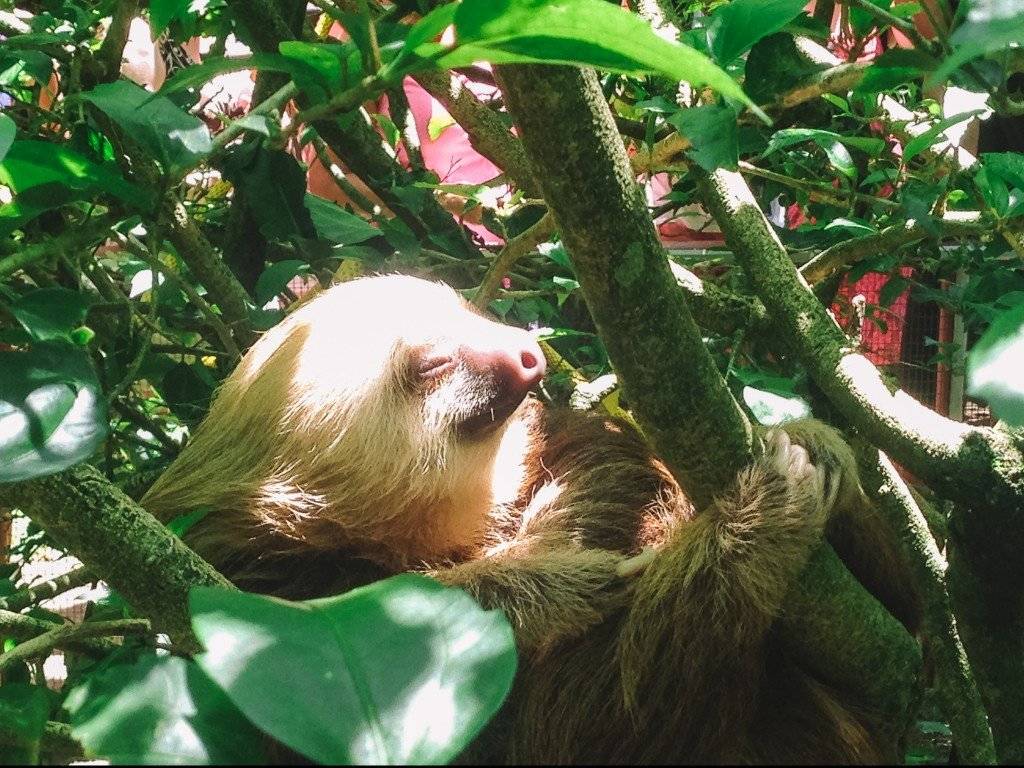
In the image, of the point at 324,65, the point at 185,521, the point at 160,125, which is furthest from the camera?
the point at 185,521

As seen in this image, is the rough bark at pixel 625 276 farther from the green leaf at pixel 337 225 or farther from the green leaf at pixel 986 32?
the green leaf at pixel 337 225

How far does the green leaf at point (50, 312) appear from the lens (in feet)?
3.71

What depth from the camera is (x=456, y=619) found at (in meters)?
0.57

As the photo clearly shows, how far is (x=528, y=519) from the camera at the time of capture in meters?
1.87

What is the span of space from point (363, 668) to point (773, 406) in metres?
1.09

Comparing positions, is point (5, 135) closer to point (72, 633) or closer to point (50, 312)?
point (50, 312)

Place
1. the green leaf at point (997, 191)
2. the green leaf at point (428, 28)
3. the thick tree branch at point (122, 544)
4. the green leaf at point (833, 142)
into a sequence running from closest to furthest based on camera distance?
the green leaf at point (428, 28) → the thick tree branch at point (122, 544) → the green leaf at point (997, 191) → the green leaf at point (833, 142)

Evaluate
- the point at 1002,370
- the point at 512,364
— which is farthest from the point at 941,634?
the point at 1002,370

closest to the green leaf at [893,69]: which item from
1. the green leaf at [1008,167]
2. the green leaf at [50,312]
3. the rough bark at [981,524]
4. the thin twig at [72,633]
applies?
the green leaf at [1008,167]

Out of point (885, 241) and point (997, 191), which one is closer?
point (997, 191)

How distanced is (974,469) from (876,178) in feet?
3.16

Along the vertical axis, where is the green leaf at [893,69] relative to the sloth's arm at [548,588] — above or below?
above

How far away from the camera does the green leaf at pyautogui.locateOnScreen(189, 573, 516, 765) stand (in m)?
0.47

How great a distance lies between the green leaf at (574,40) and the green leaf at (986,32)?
126mm
